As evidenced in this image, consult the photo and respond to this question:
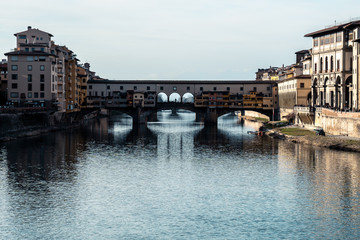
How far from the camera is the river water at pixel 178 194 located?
120 feet

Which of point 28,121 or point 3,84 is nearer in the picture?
point 28,121

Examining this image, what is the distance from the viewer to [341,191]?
48.0 meters

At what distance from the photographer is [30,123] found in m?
108

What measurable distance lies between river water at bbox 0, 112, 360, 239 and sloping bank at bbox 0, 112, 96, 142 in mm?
12889

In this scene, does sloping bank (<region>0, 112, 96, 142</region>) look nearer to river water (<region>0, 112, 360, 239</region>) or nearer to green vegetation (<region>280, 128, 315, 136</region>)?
river water (<region>0, 112, 360, 239</region>)

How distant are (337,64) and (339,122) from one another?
24897 mm

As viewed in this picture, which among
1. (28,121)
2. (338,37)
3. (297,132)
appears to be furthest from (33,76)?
(338,37)

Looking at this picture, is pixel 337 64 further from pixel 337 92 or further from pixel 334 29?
pixel 334 29

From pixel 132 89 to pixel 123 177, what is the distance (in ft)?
336

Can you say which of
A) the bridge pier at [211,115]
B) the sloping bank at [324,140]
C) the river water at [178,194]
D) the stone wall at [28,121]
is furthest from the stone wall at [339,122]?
the stone wall at [28,121]

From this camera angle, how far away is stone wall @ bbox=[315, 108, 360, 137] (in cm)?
8175

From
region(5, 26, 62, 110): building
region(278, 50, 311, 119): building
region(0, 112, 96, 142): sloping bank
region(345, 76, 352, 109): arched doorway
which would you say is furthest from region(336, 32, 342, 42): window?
region(0, 112, 96, 142): sloping bank

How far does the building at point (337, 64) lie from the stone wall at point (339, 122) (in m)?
5.25

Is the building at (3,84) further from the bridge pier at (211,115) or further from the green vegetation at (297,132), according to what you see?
the green vegetation at (297,132)
